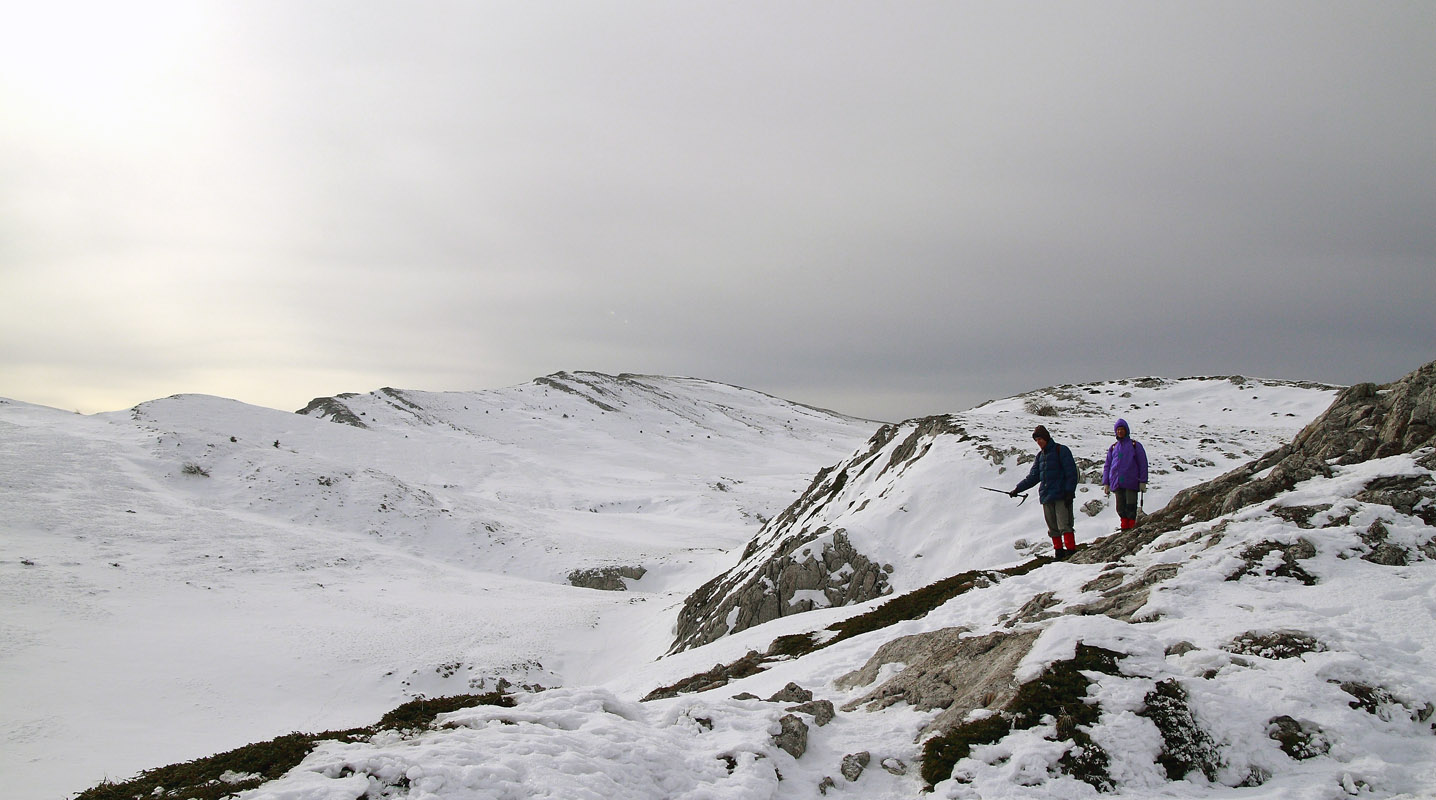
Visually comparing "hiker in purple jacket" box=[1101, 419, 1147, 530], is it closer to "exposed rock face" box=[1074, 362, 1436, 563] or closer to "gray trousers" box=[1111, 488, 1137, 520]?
"gray trousers" box=[1111, 488, 1137, 520]

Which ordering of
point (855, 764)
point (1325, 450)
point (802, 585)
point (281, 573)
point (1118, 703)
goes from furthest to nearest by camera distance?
1. point (281, 573)
2. point (802, 585)
3. point (1325, 450)
4. point (855, 764)
5. point (1118, 703)

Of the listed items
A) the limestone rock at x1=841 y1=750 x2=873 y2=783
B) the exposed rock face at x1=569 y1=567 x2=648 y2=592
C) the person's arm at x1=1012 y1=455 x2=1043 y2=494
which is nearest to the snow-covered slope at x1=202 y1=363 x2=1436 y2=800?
the limestone rock at x1=841 y1=750 x2=873 y2=783

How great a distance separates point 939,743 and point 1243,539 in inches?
246

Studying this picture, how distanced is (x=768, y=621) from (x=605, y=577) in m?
22.2

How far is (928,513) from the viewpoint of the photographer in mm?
21891

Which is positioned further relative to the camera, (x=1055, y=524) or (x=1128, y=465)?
(x=1055, y=524)

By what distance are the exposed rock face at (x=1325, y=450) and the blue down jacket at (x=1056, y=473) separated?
3.93 feet

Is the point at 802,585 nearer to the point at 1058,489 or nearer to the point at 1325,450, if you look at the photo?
the point at 1058,489

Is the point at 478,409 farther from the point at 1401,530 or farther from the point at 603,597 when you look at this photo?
the point at 1401,530

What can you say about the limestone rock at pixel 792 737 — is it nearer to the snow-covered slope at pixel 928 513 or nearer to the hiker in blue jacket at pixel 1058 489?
the hiker in blue jacket at pixel 1058 489

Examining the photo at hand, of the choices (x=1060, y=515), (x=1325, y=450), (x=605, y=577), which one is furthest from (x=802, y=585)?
(x=605, y=577)

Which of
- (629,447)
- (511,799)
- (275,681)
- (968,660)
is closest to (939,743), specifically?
(968,660)

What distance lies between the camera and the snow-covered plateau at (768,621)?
7.04 metres

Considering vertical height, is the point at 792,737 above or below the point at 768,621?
above
